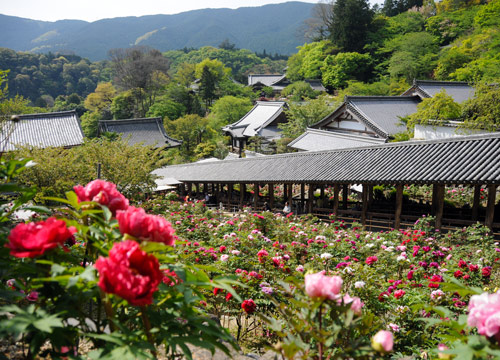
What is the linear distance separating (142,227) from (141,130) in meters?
31.0

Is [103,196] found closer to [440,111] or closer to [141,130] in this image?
[440,111]

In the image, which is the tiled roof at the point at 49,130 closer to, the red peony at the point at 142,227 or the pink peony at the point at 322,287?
the red peony at the point at 142,227

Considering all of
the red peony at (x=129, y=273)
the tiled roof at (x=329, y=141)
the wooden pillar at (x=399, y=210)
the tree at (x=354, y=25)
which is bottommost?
the wooden pillar at (x=399, y=210)

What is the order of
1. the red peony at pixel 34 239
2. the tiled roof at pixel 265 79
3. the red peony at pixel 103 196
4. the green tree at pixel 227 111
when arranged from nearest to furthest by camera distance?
1. the red peony at pixel 34 239
2. the red peony at pixel 103 196
3. the green tree at pixel 227 111
4. the tiled roof at pixel 265 79

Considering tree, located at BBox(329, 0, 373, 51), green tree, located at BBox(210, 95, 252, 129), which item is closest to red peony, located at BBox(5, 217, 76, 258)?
green tree, located at BBox(210, 95, 252, 129)

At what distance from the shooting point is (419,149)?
11.3 metres

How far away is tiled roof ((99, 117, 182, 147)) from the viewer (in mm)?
29688

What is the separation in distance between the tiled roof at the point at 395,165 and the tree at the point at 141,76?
35.7 meters

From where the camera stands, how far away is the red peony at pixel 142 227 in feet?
4.25

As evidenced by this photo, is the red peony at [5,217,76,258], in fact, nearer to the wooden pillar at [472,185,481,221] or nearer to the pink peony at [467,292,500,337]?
the pink peony at [467,292,500,337]

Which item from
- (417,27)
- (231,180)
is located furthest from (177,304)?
(417,27)

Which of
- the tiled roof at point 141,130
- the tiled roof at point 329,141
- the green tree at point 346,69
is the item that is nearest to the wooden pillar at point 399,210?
the tiled roof at point 329,141

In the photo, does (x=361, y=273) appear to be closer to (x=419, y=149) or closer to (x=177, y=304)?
(x=177, y=304)

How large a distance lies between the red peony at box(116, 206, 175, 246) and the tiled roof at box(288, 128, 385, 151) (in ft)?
58.5
